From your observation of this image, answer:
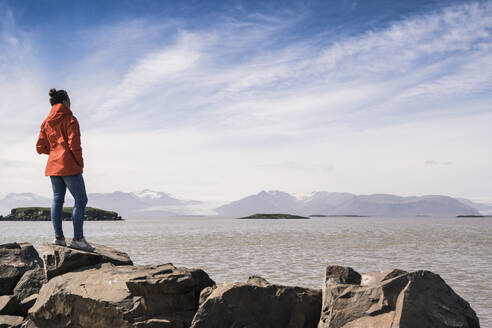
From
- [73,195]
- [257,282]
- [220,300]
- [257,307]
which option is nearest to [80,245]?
[73,195]

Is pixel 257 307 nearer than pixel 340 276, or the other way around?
pixel 257 307

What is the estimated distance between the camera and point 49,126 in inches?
426

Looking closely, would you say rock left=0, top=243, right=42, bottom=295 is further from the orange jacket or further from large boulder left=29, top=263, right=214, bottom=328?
the orange jacket

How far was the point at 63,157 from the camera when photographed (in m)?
10.5

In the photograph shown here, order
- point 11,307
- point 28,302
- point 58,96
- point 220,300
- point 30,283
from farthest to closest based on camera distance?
point 30,283 < point 11,307 < point 28,302 < point 58,96 < point 220,300

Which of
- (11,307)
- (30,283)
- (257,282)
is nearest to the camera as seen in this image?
(257,282)

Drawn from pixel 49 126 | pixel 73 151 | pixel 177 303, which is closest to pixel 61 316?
pixel 177 303

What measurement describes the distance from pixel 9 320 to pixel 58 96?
5906 millimetres

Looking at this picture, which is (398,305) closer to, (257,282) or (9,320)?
(257,282)

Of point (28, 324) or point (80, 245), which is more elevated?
point (80, 245)

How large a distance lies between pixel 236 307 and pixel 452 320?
3902 millimetres

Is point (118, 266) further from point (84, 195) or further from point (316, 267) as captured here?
point (316, 267)

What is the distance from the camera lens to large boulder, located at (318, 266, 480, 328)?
718 cm

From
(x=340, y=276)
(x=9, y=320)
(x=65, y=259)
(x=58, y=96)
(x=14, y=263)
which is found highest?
(x=58, y=96)
